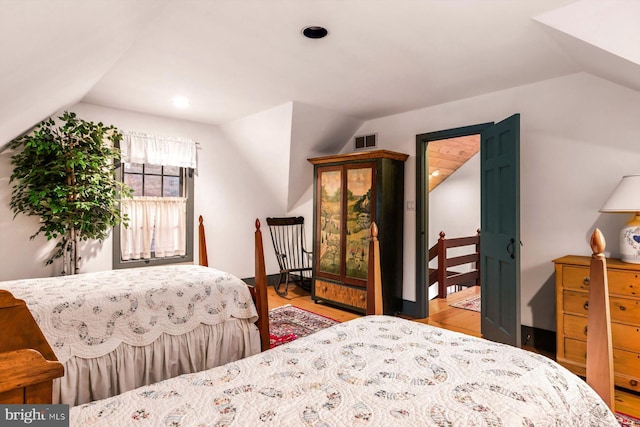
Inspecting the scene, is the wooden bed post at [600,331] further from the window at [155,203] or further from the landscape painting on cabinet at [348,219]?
the window at [155,203]

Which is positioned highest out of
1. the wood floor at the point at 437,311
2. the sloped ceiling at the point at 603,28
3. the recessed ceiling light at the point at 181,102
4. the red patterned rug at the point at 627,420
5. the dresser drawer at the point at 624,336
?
the recessed ceiling light at the point at 181,102

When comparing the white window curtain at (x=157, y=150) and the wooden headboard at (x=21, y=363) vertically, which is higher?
the white window curtain at (x=157, y=150)

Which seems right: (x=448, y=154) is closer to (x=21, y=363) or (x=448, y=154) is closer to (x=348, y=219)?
(x=348, y=219)

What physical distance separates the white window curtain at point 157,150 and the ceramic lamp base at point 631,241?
14.6ft

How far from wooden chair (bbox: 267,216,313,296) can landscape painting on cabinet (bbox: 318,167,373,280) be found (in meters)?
0.90

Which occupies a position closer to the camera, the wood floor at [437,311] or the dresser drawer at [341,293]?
the wood floor at [437,311]

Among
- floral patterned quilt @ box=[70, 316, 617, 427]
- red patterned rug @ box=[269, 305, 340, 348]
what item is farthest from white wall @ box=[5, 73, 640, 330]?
floral patterned quilt @ box=[70, 316, 617, 427]

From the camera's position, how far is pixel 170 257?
4.54m

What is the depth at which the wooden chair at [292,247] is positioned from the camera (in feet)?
17.9

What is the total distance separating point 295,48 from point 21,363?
95.7 inches

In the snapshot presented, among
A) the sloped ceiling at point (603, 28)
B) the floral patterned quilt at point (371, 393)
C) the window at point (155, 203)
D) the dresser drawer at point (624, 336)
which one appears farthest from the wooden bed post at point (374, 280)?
the window at point (155, 203)

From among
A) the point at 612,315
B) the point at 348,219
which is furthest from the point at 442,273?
the point at 612,315

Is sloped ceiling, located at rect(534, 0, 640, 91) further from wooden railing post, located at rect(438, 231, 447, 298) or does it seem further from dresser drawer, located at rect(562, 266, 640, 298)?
wooden railing post, located at rect(438, 231, 447, 298)

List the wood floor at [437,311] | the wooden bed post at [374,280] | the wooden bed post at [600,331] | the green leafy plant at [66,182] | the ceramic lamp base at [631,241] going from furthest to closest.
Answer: the wood floor at [437,311]
the green leafy plant at [66,182]
the ceramic lamp base at [631,241]
the wooden bed post at [374,280]
the wooden bed post at [600,331]
